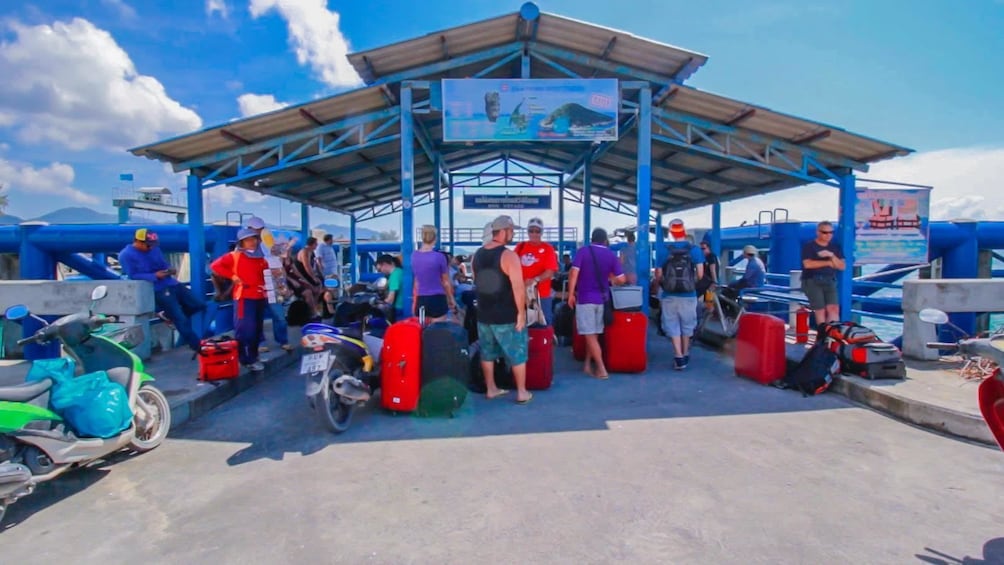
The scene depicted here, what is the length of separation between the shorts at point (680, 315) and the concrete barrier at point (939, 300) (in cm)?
267

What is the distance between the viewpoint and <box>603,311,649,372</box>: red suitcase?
6711mm

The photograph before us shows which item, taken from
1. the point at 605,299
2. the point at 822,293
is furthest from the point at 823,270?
the point at 605,299

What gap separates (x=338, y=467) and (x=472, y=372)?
88.1 inches

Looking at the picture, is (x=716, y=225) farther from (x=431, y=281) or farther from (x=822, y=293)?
(x=431, y=281)

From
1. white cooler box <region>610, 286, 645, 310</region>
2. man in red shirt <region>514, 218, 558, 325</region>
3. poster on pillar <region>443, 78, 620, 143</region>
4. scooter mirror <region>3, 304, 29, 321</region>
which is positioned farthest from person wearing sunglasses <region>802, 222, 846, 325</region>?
scooter mirror <region>3, 304, 29, 321</region>

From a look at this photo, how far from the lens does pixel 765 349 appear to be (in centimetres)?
606

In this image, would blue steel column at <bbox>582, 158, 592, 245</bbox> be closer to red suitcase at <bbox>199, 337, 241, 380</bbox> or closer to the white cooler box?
the white cooler box

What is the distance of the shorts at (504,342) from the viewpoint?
5.37 m

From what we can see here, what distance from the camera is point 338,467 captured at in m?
3.95

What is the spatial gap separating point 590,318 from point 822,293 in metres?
3.18

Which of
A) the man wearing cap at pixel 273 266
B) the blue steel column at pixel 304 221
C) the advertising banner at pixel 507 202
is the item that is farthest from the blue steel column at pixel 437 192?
the man wearing cap at pixel 273 266

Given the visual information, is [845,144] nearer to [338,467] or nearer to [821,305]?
[821,305]

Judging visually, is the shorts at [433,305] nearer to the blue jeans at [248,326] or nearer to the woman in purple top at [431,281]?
the woman in purple top at [431,281]

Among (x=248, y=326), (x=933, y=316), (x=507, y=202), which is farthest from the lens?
(x=507, y=202)
